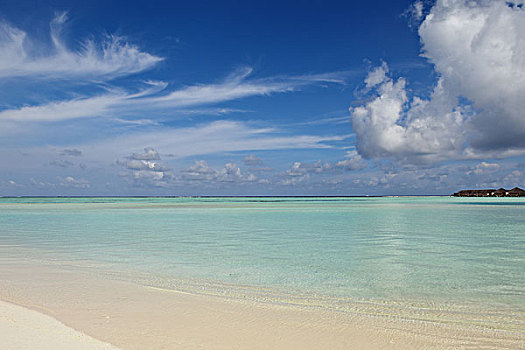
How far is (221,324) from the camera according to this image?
5.72 m

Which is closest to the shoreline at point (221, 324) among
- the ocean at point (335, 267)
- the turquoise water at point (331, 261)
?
the ocean at point (335, 267)

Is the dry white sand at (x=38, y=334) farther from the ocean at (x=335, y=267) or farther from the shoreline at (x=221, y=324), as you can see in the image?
the ocean at (x=335, y=267)

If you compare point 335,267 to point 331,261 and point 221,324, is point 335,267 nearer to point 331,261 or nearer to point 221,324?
point 331,261

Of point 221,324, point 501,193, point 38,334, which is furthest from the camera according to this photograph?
point 501,193

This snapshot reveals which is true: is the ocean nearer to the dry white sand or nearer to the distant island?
the dry white sand

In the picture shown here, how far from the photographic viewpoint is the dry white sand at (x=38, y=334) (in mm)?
4594

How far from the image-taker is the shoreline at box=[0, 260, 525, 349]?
4988 mm

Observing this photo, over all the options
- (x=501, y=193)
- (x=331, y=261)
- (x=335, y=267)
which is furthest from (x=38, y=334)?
(x=501, y=193)

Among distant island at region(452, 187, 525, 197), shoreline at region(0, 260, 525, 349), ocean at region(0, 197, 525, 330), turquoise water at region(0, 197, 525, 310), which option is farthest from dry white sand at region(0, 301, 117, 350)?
distant island at region(452, 187, 525, 197)

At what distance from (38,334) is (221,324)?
2.49 meters

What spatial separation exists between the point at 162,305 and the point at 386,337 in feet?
12.6

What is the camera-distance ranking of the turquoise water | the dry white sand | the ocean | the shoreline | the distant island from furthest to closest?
the distant island < the turquoise water < the ocean < the shoreline < the dry white sand

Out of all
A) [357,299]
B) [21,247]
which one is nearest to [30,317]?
[357,299]

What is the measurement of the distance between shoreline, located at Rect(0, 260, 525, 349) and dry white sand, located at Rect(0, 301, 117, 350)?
0.19 meters
